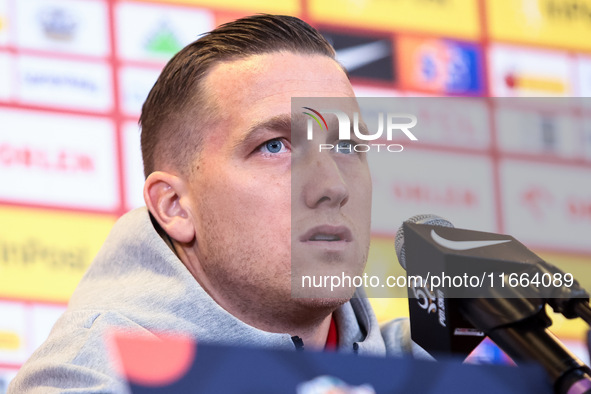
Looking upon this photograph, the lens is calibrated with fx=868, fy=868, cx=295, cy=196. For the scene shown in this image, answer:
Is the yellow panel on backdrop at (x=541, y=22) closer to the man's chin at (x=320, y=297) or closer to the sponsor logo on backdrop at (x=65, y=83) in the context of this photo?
the sponsor logo on backdrop at (x=65, y=83)

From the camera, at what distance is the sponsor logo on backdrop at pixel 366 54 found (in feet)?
8.60

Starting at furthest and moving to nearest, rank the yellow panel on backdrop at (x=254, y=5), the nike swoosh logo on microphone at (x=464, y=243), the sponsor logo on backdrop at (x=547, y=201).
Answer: the sponsor logo on backdrop at (x=547, y=201), the yellow panel on backdrop at (x=254, y=5), the nike swoosh logo on microphone at (x=464, y=243)

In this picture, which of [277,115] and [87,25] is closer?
[277,115]

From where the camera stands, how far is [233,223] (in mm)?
1295

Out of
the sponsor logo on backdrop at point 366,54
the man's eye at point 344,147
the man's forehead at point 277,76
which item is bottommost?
the man's eye at point 344,147

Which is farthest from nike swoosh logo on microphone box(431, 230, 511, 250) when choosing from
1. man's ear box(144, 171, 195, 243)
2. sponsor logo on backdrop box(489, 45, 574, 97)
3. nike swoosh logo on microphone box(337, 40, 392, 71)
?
sponsor logo on backdrop box(489, 45, 574, 97)

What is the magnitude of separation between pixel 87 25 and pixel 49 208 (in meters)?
0.52

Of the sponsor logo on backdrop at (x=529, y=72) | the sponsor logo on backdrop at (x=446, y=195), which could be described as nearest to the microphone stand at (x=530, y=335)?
the sponsor logo on backdrop at (x=446, y=195)

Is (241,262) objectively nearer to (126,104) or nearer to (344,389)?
(344,389)

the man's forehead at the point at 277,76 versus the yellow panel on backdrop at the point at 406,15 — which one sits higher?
the yellow panel on backdrop at the point at 406,15

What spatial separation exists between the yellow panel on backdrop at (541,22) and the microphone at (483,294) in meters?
2.04

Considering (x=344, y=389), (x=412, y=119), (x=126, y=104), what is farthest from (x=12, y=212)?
(x=344, y=389)

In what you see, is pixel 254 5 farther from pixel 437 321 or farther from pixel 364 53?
pixel 437 321

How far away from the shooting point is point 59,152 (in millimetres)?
2268
